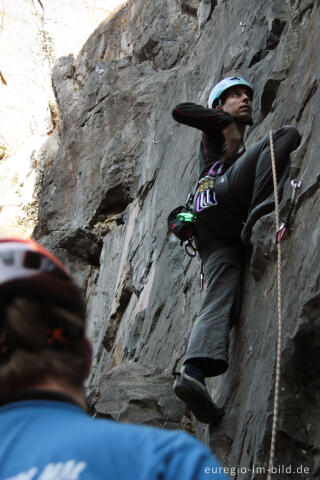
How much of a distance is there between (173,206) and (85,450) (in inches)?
279

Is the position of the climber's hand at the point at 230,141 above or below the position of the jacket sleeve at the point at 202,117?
below

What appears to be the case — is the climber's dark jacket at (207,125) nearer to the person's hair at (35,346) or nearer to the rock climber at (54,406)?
the rock climber at (54,406)

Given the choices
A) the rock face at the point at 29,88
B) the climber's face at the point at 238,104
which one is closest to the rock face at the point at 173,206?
the climber's face at the point at 238,104

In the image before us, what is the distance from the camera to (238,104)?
19.8 ft

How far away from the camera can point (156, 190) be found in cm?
951

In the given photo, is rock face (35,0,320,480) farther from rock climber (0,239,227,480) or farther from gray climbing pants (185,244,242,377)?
rock climber (0,239,227,480)

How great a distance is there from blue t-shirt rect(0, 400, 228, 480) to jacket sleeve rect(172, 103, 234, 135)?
416 cm

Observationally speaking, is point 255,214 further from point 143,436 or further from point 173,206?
point 173,206

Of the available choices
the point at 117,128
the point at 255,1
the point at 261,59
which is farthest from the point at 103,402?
the point at 117,128

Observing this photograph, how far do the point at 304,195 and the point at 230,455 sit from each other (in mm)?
1713

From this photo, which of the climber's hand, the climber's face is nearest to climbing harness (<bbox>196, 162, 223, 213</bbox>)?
the climber's hand

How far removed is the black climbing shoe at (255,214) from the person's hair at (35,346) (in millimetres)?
3164

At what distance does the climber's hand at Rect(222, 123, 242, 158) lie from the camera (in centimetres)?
557

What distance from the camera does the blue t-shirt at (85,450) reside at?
4.68 ft
